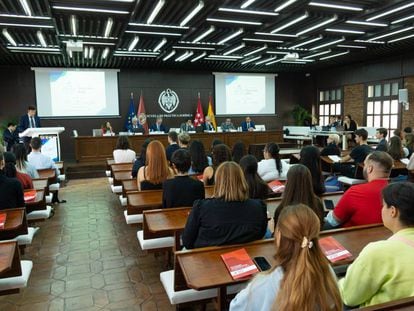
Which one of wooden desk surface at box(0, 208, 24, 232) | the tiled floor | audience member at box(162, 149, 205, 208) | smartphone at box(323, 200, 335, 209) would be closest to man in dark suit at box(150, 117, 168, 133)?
the tiled floor

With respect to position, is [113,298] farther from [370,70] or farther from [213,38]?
[370,70]

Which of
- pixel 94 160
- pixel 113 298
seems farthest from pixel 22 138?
pixel 113 298

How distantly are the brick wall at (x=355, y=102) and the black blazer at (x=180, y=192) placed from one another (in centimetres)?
1097

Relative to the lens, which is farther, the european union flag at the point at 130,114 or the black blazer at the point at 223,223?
the european union flag at the point at 130,114

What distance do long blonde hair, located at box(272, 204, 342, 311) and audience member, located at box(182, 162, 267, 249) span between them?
934mm

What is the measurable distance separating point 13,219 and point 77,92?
970cm

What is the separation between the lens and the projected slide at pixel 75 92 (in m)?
11.3

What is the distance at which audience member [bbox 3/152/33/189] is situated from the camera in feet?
11.8

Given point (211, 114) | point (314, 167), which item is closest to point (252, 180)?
point (314, 167)

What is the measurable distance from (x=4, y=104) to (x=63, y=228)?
332 inches

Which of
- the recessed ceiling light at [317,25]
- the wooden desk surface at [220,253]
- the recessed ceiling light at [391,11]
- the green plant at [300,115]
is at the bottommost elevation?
the wooden desk surface at [220,253]

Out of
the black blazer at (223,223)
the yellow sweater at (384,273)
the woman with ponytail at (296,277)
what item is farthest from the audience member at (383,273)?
the black blazer at (223,223)

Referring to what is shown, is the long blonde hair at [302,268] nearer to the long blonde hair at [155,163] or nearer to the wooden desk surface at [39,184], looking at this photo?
the long blonde hair at [155,163]

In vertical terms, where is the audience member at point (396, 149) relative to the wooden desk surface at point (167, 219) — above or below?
above
